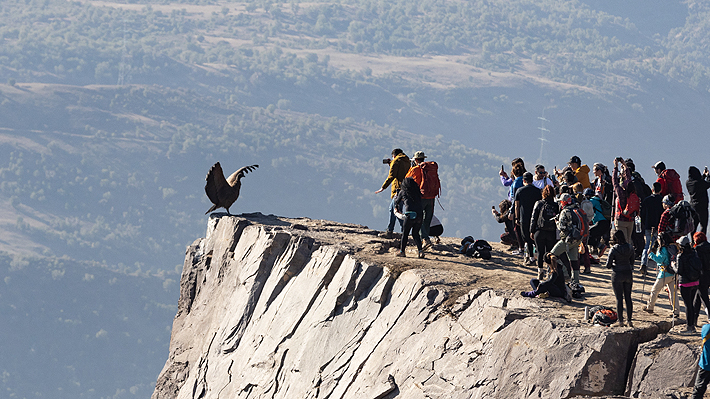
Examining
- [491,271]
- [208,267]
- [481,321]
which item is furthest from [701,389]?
[208,267]

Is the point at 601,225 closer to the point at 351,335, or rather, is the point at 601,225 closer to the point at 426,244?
the point at 426,244

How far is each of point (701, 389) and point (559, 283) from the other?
307 centimetres

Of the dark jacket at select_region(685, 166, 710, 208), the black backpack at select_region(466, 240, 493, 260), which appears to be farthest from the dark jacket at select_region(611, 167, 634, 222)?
the black backpack at select_region(466, 240, 493, 260)

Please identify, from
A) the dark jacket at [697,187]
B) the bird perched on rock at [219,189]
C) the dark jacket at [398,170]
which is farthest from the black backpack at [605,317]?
the bird perched on rock at [219,189]

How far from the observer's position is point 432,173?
14.8m

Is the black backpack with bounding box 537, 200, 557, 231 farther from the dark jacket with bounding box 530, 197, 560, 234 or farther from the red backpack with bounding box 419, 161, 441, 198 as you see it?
the red backpack with bounding box 419, 161, 441, 198

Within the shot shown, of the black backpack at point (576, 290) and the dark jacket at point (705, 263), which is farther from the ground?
the dark jacket at point (705, 263)

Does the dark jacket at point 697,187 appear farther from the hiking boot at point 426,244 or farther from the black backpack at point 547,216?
the hiking boot at point 426,244

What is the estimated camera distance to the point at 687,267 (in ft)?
32.3

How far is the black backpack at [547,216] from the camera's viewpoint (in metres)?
11.8

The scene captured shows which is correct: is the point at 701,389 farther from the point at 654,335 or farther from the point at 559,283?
the point at 559,283

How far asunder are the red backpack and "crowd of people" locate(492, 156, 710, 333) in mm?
1386

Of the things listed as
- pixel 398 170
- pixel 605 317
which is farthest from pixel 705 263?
pixel 398 170

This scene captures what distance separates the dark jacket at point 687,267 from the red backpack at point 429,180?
17.9ft
